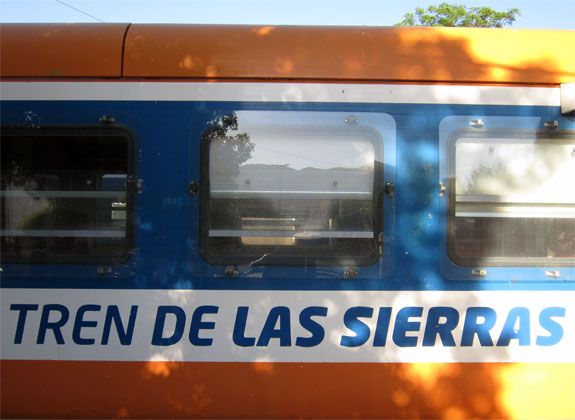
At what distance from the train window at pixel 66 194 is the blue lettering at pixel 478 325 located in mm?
2120

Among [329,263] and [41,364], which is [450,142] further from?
[41,364]

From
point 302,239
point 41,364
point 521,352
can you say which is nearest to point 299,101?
A: point 302,239

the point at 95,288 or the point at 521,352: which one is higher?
the point at 95,288

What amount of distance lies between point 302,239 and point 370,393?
99 centimetres

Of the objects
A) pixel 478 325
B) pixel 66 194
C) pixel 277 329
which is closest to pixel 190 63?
pixel 66 194

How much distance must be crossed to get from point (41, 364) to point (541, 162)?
3.28 m

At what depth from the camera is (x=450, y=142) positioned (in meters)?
2.82

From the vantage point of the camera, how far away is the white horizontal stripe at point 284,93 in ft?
9.25

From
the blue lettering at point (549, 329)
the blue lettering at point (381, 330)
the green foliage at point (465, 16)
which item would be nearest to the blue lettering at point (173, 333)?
the blue lettering at point (381, 330)

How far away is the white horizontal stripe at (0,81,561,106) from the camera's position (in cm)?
282

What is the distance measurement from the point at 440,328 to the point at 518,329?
46 centimetres

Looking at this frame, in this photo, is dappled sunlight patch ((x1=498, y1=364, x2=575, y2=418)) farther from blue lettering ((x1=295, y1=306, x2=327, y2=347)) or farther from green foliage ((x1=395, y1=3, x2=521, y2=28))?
green foliage ((x1=395, y1=3, x2=521, y2=28))

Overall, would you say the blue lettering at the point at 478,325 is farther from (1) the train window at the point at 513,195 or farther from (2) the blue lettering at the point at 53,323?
(2) the blue lettering at the point at 53,323

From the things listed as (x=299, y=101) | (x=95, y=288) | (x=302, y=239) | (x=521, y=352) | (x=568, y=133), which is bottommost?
(x=521, y=352)
